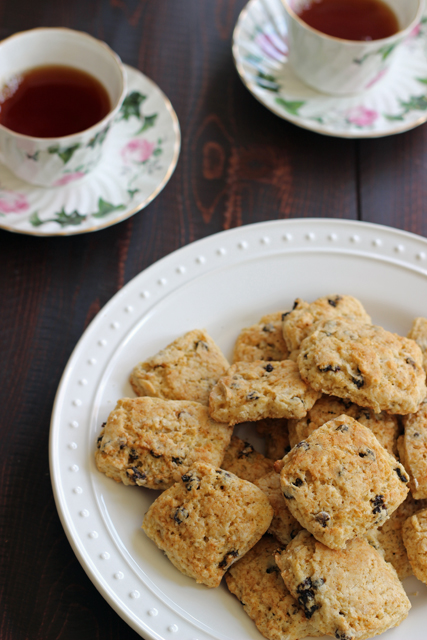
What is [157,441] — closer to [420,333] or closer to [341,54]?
[420,333]

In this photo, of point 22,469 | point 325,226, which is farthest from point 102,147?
point 22,469

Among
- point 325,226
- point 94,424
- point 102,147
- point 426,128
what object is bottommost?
point 94,424

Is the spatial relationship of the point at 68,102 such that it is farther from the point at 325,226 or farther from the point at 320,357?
the point at 320,357

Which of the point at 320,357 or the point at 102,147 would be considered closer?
the point at 320,357

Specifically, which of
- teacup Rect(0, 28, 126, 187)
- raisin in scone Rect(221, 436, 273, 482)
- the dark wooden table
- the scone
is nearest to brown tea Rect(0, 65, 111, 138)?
teacup Rect(0, 28, 126, 187)

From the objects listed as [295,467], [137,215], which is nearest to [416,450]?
[295,467]

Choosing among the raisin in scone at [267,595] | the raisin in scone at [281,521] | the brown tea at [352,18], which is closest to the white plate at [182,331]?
the raisin in scone at [267,595]
